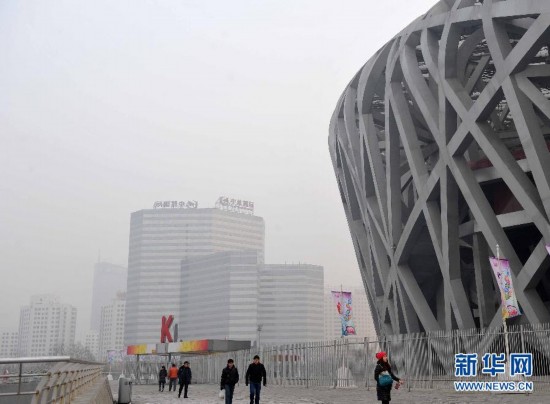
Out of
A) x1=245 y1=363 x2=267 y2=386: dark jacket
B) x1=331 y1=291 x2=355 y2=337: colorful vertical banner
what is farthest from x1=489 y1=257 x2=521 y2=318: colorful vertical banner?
x1=331 y1=291 x2=355 y2=337: colorful vertical banner

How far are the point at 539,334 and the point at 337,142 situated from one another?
2682cm

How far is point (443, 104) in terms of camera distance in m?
31.8

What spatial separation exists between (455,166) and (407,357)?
980 cm

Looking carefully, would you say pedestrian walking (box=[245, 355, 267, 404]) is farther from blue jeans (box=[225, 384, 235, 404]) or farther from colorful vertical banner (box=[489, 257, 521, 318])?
colorful vertical banner (box=[489, 257, 521, 318])

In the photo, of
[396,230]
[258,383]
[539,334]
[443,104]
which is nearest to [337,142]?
[396,230]

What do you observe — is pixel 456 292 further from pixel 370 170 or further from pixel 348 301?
pixel 370 170

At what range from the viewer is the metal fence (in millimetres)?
23656

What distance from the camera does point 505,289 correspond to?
24641 mm

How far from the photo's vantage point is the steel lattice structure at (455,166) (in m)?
→ 27.3

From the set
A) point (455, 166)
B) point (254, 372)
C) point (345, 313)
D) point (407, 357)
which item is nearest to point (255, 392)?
point (254, 372)

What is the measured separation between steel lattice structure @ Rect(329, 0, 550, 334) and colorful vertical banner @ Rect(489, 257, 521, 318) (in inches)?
108

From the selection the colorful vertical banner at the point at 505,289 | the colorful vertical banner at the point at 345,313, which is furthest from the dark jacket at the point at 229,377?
the colorful vertical banner at the point at 345,313

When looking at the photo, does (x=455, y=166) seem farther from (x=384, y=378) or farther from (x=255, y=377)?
(x=384, y=378)

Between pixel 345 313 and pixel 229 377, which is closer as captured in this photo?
pixel 229 377
